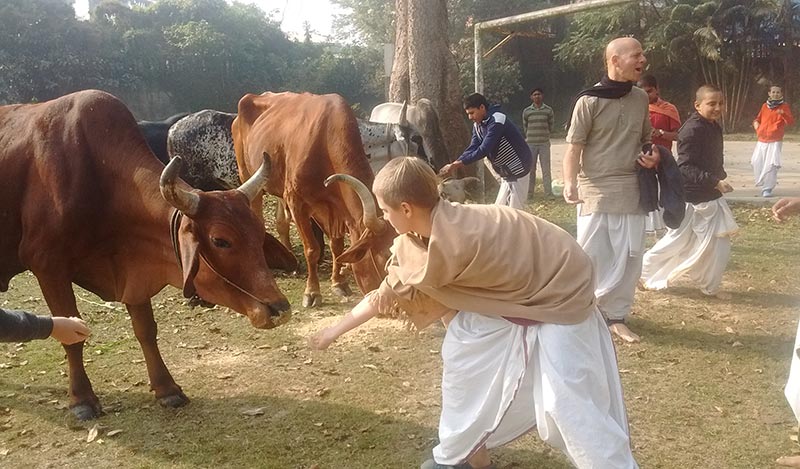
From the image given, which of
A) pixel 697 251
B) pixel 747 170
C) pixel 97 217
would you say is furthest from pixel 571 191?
pixel 747 170

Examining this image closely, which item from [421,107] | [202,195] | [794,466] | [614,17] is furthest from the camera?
[614,17]

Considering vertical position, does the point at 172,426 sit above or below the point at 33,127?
below

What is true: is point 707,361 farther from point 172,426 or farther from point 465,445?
point 172,426

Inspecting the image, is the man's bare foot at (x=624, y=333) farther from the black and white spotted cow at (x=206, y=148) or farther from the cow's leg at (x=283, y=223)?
the black and white spotted cow at (x=206, y=148)

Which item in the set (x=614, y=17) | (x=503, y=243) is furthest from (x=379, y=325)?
(x=614, y=17)

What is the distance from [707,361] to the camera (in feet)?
16.3

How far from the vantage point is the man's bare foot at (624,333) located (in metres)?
5.31

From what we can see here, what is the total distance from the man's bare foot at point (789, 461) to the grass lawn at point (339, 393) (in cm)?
7

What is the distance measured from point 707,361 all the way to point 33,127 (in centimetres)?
468

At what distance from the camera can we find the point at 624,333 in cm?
535

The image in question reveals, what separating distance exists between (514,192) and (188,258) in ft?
16.0

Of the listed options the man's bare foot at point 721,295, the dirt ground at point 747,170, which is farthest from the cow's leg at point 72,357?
the dirt ground at point 747,170

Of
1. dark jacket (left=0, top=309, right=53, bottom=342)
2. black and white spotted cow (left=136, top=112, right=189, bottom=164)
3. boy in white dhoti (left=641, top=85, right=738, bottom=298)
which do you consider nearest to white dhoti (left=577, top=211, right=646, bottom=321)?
boy in white dhoti (left=641, top=85, right=738, bottom=298)

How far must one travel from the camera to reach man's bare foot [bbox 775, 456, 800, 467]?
3529mm
